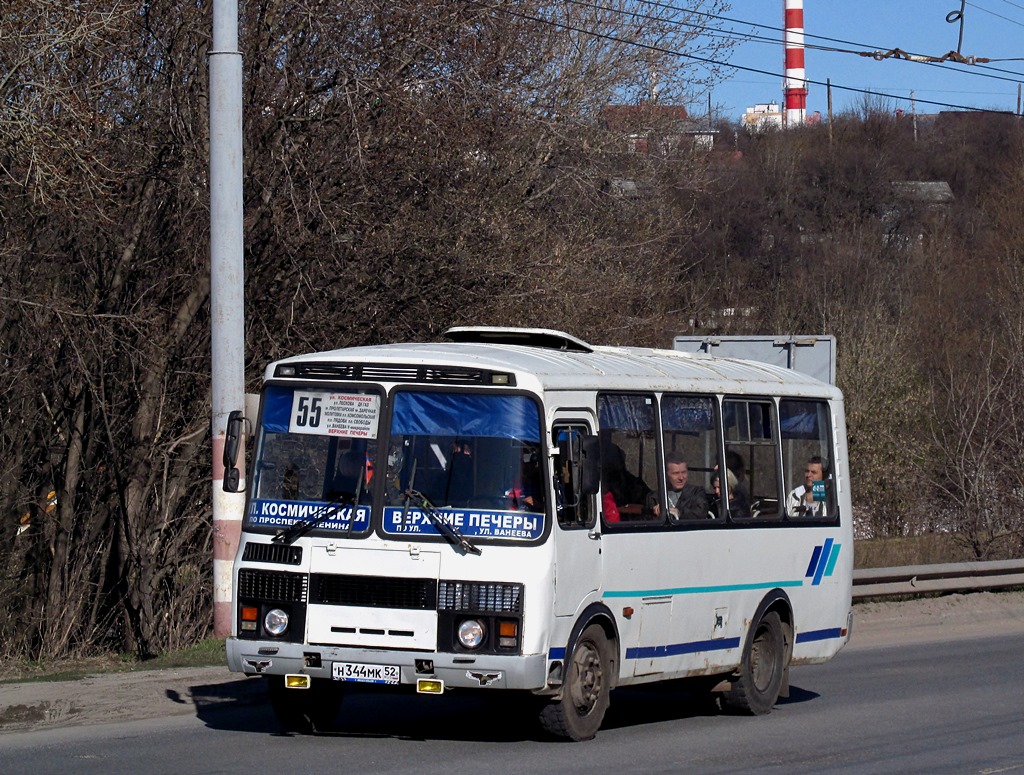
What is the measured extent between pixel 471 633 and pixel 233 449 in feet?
6.45

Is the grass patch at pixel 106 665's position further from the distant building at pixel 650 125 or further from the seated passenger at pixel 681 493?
the distant building at pixel 650 125

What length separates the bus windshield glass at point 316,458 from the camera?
9438 mm

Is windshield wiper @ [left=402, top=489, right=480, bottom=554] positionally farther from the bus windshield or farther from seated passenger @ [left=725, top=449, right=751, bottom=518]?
seated passenger @ [left=725, top=449, right=751, bottom=518]

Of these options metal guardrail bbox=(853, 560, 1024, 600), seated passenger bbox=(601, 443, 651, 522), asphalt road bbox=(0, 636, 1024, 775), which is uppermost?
seated passenger bbox=(601, 443, 651, 522)

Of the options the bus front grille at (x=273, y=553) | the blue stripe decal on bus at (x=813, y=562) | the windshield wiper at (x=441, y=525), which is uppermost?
the windshield wiper at (x=441, y=525)

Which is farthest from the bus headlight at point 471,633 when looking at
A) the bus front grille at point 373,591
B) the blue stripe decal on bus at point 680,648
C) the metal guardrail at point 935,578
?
the metal guardrail at point 935,578

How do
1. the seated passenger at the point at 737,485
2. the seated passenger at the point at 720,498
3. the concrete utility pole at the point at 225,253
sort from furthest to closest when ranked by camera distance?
the concrete utility pole at the point at 225,253 < the seated passenger at the point at 737,485 < the seated passenger at the point at 720,498

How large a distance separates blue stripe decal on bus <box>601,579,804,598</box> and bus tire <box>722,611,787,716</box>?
253 millimetres

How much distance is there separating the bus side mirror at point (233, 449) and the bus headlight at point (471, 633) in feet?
5.96

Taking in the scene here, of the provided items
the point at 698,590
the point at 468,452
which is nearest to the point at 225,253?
the point at 468,452

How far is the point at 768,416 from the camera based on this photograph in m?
12.2

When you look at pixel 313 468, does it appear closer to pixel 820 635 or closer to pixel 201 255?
pixel 820 635

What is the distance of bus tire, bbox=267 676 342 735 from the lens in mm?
9883

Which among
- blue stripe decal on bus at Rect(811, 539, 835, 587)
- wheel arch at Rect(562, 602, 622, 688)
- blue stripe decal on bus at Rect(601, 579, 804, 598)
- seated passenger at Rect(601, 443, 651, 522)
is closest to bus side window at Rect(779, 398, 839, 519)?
blue stripe decal on bus at Rect(811, 539, 835, 587)
